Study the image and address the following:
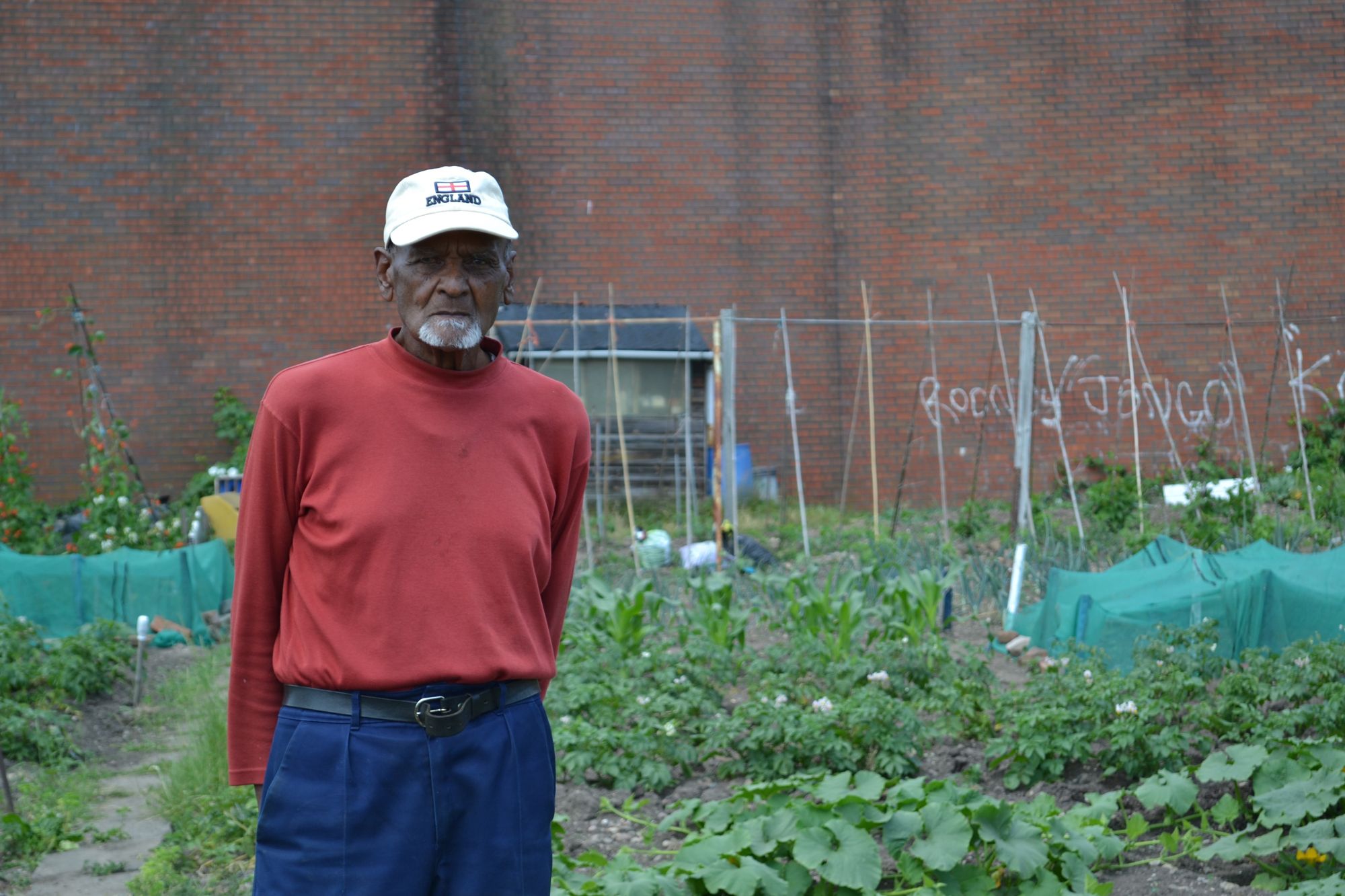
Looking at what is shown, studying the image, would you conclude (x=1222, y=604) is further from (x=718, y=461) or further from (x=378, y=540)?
(x=718, y=461)

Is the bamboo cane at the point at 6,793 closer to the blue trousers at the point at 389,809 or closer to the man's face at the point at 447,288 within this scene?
the blue trousers at the point at 389,809

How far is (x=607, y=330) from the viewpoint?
42.8 ft

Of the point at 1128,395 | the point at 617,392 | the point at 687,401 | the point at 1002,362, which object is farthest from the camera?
the point at 1128,395

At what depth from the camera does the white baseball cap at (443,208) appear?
222cm

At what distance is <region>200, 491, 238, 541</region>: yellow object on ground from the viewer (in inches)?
460

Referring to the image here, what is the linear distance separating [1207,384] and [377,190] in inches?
355

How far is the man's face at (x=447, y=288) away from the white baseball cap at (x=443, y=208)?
0.04m

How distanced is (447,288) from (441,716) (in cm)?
76

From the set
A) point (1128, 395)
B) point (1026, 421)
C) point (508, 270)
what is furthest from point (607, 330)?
point (508, 270)

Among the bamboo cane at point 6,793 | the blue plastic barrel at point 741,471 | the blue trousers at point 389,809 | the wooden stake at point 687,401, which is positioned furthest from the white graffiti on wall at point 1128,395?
the blue trousers at point 389,809

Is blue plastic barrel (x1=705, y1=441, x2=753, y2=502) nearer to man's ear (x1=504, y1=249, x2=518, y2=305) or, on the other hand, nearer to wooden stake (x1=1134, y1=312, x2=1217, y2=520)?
wooden stake (x1=1134, y1=312, x2=1217, y2=520)

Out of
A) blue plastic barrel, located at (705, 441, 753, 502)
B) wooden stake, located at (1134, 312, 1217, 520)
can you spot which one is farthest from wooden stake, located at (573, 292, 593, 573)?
wooden stake, located at (1134, 312, 1217, 520)

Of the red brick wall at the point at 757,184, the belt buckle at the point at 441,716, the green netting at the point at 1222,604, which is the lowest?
the green netting at the point at 1222,604

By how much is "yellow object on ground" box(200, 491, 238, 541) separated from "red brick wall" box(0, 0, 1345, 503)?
151 centimetres
